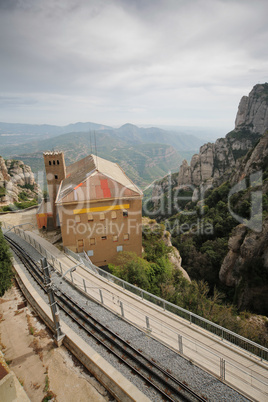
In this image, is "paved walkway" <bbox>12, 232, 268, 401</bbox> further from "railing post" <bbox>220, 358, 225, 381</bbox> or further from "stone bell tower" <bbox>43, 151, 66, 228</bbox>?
"stone bell tower" <bbox>43, 151, 66, 228</bbox>

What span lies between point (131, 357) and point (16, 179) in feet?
322

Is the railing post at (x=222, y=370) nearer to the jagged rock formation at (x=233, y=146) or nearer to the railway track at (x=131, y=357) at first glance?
the railway track at (x=131, y=357)

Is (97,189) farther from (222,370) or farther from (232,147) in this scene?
(232,147)

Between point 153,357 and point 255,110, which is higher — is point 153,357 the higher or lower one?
the lower one

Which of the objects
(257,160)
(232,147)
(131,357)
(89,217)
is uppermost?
(232,147)

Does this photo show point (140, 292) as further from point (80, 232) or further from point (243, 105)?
point (243, 105)

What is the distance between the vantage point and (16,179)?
93.7 m

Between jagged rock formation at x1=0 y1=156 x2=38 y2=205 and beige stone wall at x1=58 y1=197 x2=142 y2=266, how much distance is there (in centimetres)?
6178

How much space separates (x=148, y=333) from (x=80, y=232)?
14990 millimetres

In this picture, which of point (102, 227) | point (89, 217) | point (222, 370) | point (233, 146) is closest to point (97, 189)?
point (89, 217)

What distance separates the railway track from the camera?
9.74 metres

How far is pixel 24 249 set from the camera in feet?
91.7

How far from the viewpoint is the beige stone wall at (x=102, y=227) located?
81.4ft

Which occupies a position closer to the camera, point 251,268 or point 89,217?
point 89,217
